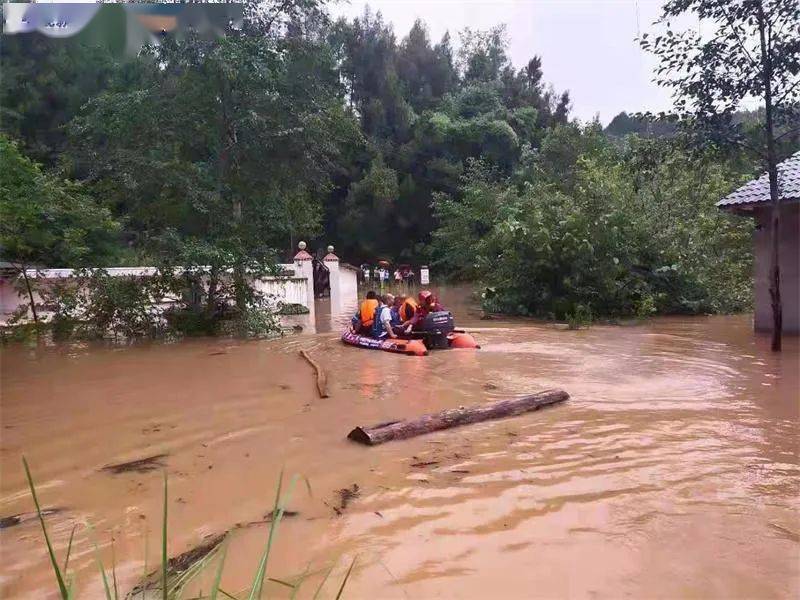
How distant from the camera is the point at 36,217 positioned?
12.7 meters

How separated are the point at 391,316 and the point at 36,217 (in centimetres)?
722

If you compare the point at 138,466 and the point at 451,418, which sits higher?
the point at 451,418

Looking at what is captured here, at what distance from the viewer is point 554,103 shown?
41.7 meters

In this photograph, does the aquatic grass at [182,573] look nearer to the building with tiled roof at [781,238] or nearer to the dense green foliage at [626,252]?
the building with tiled roof at [781,238]

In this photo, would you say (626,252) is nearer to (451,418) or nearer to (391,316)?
(391,316)

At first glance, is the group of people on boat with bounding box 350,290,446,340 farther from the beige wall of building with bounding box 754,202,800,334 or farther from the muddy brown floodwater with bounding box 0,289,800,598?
the beige wall of building with bounding box 754,202,800,334

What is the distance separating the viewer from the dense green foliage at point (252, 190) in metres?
12.0

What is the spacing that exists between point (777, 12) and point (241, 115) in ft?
29.2

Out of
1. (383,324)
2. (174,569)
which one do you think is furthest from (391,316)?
(174,569)

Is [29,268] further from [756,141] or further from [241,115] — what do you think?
[756,141]

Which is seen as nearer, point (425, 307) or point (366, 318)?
point (425, 307)

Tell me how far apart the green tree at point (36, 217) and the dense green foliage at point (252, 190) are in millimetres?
56

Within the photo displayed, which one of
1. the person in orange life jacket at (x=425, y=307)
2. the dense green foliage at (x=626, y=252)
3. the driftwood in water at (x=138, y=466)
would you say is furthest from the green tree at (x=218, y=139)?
the driftwood in water at (x=138, y=466)

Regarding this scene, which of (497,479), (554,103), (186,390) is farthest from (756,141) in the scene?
(554,103)
